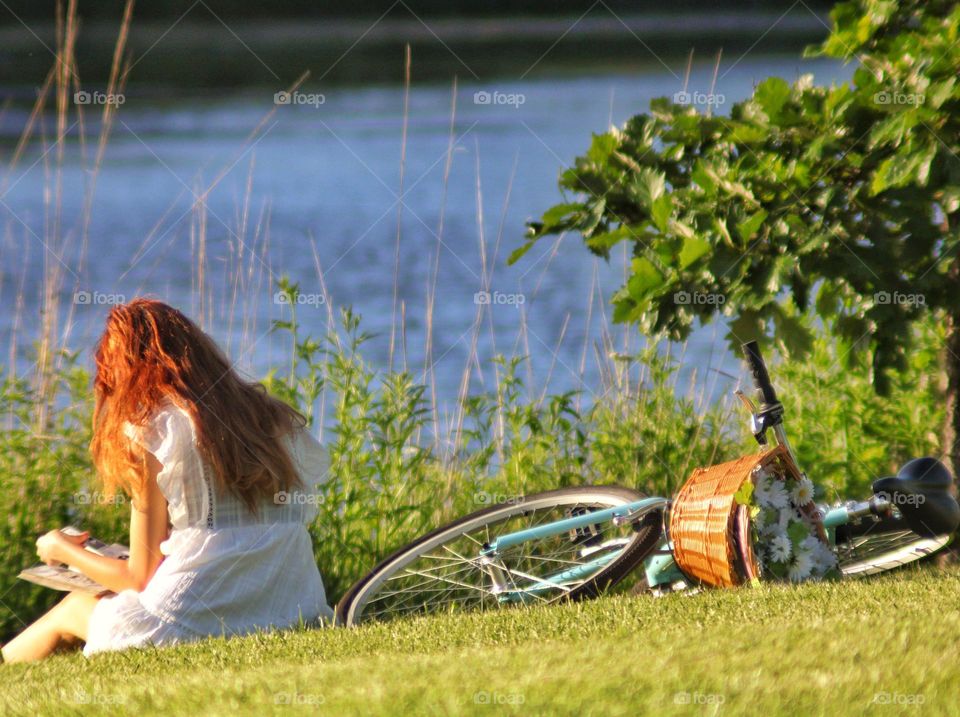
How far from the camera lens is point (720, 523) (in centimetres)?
385

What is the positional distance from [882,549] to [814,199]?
1.28 meters

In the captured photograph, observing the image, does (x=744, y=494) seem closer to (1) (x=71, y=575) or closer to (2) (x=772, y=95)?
(2) (x=772, y=95)

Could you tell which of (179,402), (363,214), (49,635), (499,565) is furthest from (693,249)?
(363,214)

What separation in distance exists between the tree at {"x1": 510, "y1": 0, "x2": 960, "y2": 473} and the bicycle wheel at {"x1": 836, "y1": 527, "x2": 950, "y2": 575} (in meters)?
0.52

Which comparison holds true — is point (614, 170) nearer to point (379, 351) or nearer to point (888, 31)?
point (888, 31)

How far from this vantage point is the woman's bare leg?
417 cm

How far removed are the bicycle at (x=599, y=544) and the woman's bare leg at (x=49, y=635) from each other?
876 mm

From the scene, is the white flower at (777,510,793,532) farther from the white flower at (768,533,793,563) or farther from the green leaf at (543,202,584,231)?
the green leaf at (543,202,584,231)

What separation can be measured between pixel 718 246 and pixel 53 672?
8.09 feet

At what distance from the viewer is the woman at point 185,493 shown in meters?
3.83

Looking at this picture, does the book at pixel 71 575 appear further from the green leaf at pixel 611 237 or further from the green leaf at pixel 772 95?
the green leaf at pixel 772 95

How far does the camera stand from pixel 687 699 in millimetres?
2580

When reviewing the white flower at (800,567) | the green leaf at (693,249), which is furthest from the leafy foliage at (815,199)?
the white flower at (800,567)

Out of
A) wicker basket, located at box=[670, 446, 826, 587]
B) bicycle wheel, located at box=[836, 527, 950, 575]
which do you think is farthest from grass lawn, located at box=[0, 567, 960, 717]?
bicycle wheel, located at box=[836, 527, 950, 575]
